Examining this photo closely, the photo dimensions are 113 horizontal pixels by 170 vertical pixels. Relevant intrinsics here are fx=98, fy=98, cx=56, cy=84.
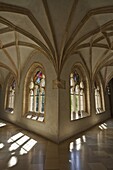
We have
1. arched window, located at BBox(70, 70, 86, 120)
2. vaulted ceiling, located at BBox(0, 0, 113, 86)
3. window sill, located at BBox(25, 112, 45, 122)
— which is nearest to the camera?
vaulted ceiling, located at BBox(0, 0, 113, 86)

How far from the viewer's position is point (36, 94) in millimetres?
6266

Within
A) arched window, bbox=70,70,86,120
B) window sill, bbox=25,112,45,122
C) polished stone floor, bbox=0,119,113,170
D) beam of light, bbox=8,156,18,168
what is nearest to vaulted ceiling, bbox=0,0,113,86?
arched window, bbox=70,70,86,120

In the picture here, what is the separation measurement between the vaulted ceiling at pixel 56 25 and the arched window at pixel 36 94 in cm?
172

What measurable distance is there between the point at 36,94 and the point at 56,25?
13.1 ft

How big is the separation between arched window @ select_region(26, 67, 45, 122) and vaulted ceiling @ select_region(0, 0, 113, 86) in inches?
67.5

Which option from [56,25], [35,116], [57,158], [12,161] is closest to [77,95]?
[35,116]

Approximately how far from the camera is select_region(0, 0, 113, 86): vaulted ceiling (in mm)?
3439

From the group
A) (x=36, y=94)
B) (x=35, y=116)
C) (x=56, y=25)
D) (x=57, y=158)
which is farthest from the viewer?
(x=36, y=94)

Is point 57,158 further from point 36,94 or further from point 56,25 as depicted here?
point 56,25

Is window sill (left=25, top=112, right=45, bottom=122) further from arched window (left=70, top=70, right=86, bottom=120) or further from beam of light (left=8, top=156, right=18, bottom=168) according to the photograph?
beam of light (left=8, top=156, right=18, bottom=168)

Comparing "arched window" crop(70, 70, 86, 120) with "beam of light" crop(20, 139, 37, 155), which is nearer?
"beam of light" crop(20, 139, 37, 155)

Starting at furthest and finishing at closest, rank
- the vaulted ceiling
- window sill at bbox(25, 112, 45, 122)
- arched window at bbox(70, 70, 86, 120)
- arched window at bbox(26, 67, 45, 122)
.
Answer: arched window at bbox(70, 70, 86, 120), arched window at bbox(26, 67, 45, 122), window sill at bbox(25, 112, 45, 122), the vaulted ceiling

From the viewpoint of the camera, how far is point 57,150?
341 centimetres

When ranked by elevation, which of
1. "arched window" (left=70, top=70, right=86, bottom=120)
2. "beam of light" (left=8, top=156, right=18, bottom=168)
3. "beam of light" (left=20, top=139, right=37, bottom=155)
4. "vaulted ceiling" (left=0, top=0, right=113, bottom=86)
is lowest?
"beam of light" (left=20, top=139, right=37, bottom=155)
